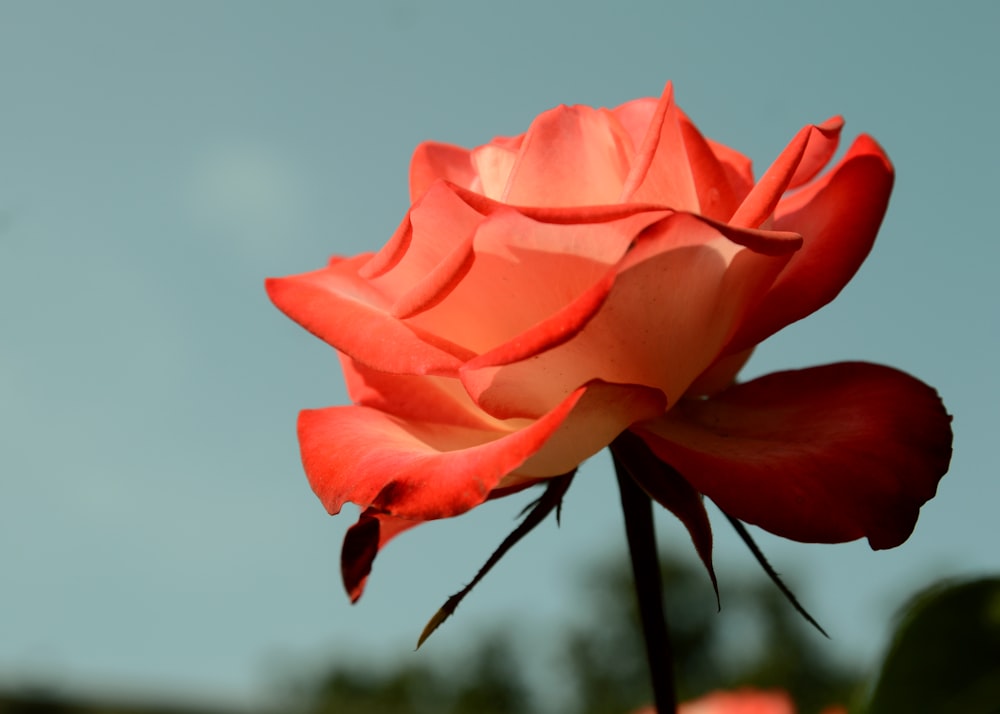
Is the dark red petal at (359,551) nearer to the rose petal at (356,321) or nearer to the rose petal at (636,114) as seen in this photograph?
the rose petal at (356,321)

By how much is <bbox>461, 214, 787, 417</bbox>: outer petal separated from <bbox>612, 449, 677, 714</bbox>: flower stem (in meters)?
0.09

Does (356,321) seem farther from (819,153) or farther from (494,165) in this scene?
(819,153)

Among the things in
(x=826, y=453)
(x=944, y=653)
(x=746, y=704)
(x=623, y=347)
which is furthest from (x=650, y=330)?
(x=746, y=704)

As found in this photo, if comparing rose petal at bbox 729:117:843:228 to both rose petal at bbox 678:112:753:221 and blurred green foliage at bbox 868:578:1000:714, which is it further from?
blurred green foliage at bbox 868:578:1000:714

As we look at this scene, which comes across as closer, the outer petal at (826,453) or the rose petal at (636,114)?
the outer petal at (826,453)

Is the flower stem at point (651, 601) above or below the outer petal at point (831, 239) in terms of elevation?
below

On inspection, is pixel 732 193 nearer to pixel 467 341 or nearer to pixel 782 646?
pixel 467 341

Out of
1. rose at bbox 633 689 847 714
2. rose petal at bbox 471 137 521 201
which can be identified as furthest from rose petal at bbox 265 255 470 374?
rose at bbox 633 689 847 714

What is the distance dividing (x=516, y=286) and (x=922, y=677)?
315mm

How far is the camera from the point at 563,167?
68 centimetres

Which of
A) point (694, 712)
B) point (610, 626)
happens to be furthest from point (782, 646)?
point (694, 712)

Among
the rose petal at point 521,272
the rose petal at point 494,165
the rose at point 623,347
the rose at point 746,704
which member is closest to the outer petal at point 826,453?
the rose at point 623,347

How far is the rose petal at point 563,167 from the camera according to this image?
2.22ft

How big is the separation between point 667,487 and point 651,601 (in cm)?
8
